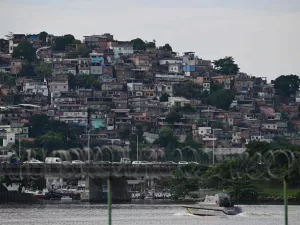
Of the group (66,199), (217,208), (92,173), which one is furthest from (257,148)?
(217,208)

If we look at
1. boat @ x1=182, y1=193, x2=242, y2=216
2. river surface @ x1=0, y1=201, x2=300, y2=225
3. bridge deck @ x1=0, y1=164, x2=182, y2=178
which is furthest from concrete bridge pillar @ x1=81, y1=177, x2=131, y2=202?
boat @ x1=182, y1=193, x2=242, y2=216

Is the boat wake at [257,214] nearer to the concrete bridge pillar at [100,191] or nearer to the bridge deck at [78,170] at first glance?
the bridge deck at [78,170]

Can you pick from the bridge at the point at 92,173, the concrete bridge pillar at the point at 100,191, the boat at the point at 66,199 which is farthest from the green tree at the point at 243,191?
the boat at the point at 66,199

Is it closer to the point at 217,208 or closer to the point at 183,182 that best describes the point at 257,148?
the point at 183,182

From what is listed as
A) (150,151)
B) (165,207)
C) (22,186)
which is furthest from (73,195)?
(150,151)

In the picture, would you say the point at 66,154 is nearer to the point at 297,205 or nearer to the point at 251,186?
the point at 251,186

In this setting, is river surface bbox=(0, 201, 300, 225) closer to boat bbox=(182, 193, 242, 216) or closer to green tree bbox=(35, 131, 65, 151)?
boat bbox=(182, 193, 242, 216)
